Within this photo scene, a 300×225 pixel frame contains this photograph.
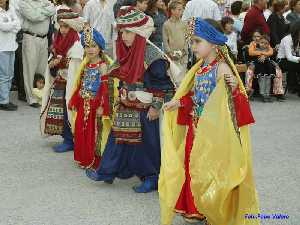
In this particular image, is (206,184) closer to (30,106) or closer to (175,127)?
(175,127)

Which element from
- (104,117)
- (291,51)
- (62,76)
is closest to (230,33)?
(291,51)

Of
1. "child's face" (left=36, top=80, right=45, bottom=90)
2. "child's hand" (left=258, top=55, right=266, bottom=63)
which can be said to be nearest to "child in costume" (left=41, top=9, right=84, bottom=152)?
"child's face" (left=36, top=80, right=45, bottom=90)

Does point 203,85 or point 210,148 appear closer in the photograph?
point 210,148

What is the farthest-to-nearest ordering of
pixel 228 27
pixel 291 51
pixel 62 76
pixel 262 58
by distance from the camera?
pixel 291 51, pixel 228 27, pixel 262 58, pixel 62 76

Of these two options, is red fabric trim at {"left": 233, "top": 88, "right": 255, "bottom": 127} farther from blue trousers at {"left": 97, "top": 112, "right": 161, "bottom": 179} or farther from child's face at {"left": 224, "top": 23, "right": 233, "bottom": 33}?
child's face at {"left": 224, "top": 23, "right": 233, "bottom": 33}

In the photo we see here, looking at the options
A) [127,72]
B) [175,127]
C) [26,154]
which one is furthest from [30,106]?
[175,127]

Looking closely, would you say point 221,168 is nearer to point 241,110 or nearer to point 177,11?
point 241,110

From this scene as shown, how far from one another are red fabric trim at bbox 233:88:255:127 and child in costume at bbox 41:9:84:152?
262cm

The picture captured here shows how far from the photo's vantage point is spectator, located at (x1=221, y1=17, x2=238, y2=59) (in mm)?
10594

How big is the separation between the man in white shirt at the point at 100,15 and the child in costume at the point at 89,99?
3992 millimetres

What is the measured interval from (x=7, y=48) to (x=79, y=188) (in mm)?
4075

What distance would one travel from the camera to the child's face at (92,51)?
611cm

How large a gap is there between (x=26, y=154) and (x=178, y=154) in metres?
2.76

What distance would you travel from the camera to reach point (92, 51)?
611 cm
